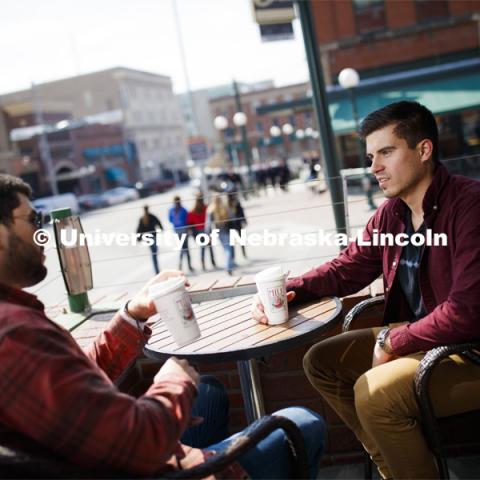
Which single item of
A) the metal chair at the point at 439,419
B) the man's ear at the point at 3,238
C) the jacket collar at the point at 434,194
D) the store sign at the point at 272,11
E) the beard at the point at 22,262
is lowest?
the metal chair at the point at 439,419

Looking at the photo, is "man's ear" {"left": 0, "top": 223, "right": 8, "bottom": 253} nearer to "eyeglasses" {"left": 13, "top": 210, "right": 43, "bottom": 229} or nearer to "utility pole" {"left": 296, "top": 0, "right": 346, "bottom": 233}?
"eyeglasses" {"left": 13, "top": 210, "right": 43, "bottom": 229}

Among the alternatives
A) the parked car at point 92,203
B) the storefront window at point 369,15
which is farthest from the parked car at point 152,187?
the storefront window at point 369,15

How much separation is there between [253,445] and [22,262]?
74cm

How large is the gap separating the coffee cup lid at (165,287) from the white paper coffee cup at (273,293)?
455 mm

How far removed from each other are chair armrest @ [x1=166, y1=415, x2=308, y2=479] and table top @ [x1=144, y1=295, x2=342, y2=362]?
1.19ft

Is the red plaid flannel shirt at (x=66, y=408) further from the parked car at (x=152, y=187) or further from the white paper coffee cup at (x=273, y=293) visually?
the parked car at (x=152, y=187)

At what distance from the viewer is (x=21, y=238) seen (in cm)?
135

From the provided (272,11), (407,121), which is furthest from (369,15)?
(407,121)

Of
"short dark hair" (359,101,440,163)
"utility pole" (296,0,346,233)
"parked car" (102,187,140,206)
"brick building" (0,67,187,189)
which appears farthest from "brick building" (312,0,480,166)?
"brick building" (0,67,187,189)

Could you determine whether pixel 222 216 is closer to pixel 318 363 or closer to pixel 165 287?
pixel 318 363

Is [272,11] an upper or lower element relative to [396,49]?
lower

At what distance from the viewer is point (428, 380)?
1718mm

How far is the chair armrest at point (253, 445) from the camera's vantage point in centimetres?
136

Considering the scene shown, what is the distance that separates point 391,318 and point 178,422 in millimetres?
1176
